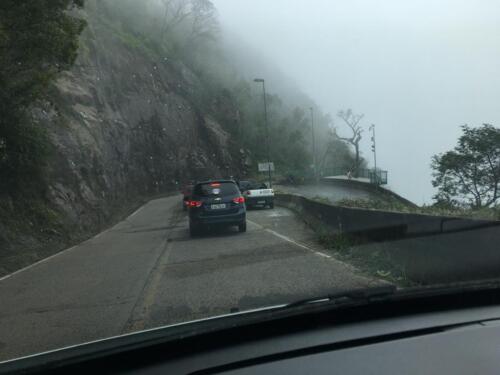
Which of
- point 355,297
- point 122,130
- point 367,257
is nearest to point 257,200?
point 122,130

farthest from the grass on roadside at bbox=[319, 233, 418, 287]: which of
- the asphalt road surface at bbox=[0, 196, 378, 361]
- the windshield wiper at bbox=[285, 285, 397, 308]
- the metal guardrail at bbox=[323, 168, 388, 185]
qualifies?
the metal guardrail at bbox=[323, 168, 388, 185]

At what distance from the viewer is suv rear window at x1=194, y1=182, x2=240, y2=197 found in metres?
18.6

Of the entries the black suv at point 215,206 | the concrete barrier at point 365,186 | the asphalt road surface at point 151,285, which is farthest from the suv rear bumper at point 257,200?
the asphalt road surface at point 151,285

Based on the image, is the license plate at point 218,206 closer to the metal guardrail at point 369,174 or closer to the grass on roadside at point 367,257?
the grass on roadside at point 367,257

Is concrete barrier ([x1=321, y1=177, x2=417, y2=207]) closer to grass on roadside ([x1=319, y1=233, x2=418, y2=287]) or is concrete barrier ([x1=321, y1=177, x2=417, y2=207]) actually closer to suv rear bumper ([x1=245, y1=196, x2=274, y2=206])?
suv rear bumper ([x1=245, y1=196, x2=274, y2=206])

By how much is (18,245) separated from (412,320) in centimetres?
1675

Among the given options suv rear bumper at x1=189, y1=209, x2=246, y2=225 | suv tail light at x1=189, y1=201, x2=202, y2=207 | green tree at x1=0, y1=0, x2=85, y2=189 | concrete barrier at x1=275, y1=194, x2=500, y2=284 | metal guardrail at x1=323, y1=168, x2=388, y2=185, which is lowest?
metal guardrail at x1=323, y1=168, x2=388, y2=185

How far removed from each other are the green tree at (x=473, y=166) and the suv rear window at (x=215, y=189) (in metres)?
8.45

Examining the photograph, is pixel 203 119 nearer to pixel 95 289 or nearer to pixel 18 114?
pixel 18 114

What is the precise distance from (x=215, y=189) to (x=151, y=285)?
8792 millimetres

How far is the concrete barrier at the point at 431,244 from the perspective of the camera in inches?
280

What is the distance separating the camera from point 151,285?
9.98 meters

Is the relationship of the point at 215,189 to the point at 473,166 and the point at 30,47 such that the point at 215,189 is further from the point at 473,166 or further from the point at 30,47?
the point at 473,166

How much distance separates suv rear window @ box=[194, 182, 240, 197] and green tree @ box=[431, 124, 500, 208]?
845 centimetres
